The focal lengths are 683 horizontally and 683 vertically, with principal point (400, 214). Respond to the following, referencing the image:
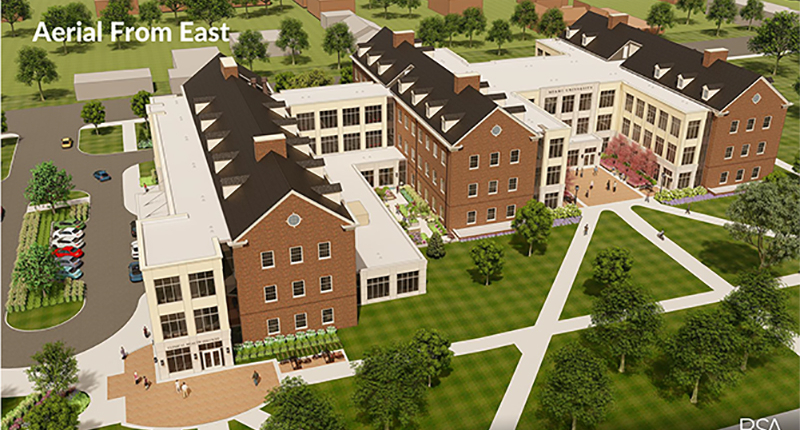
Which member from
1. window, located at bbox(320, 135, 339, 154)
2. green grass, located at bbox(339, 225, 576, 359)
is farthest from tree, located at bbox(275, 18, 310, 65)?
green grass, located at bbox(339, 225, 576, 359)

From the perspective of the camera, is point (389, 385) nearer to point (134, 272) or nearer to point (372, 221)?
point (372, 221)

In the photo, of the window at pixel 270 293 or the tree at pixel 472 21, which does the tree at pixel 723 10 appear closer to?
the tree at pixel 472 21

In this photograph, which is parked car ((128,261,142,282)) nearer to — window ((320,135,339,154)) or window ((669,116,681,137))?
window ((320,135,339,154))

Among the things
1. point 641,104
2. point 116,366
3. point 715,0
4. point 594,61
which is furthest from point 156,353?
point 715,0

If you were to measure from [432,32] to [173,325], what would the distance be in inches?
4198

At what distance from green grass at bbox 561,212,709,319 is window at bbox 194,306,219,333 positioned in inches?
1292

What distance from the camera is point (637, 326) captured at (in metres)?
57.1

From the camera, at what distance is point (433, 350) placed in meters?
54.9

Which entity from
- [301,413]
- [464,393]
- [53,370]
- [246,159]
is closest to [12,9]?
[246,159]

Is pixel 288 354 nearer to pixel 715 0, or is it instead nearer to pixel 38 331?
pixel 38 331

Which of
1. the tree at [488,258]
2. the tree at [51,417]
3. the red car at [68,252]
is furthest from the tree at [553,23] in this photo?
the tree at [51,417]

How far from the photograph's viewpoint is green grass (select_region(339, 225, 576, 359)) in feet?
212

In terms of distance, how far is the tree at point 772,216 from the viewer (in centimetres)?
6912

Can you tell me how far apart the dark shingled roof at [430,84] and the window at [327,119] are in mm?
9535
